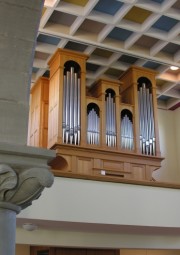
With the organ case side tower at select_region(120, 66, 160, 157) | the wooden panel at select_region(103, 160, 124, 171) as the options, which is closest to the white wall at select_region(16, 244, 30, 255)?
the wooden panel at select_region(103, 160, 124, 171)

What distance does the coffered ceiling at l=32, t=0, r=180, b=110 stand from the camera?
796cm

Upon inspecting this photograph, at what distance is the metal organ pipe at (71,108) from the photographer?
8320 millimetres

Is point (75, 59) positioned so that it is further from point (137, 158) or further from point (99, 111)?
point (137, 158)

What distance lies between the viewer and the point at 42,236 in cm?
664

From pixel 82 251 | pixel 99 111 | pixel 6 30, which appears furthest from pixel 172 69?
pixel 6 30

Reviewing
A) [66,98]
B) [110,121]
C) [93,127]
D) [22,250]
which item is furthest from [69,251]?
[66,98]

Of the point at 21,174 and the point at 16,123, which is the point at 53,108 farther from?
the point at 21,174

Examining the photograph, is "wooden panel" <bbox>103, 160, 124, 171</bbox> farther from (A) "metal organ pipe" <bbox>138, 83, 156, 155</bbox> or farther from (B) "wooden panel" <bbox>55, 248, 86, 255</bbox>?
(B) "wooden panel" <bbox>55, 248, 86, 255</bbox>

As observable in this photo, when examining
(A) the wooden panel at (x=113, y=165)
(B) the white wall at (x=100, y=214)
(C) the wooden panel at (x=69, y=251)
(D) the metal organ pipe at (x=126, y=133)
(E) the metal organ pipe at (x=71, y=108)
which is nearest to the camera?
(B) the white wall at (x=100, y=214)

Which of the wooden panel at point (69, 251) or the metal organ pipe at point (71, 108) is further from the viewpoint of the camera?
the metal organ pipe at point (71, 108)

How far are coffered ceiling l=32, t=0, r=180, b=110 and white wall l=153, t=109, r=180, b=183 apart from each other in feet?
4.12

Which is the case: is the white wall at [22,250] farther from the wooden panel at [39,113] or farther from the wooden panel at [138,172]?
the wooden panel at [138,172]

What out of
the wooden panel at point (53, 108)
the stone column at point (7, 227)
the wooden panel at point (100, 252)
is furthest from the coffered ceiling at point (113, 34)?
the stone column at point (7, 227)

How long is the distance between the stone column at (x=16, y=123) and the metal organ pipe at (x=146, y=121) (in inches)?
266
